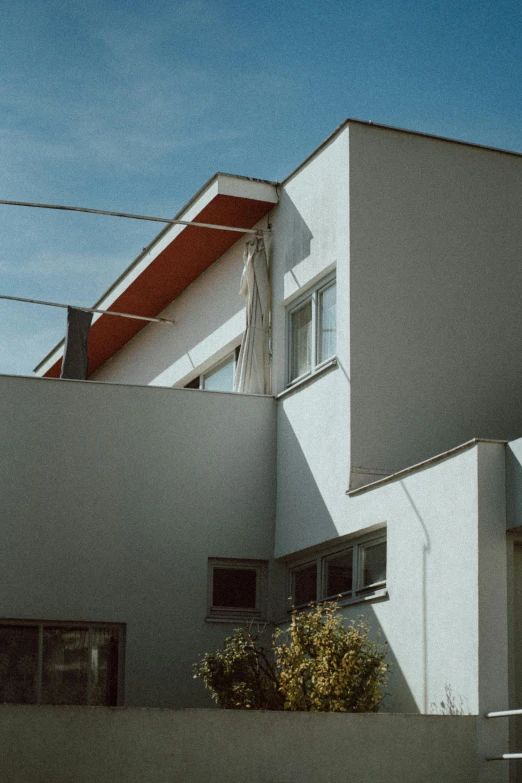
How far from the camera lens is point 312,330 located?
15.5 m

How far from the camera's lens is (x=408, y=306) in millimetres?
14445

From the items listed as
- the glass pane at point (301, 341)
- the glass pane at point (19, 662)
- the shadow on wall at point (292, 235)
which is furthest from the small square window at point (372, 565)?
the shadow on wall at point (292, 235)

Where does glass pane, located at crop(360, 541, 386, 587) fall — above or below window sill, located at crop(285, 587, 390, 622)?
above

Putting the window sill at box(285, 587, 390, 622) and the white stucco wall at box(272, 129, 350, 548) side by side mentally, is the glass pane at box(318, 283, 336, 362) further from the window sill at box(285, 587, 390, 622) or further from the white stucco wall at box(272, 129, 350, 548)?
the window sill at box(285, 587, 390, 622)

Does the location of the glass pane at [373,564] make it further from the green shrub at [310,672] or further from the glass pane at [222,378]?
the glass pane at [222,378]

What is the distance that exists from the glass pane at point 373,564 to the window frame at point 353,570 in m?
0.02

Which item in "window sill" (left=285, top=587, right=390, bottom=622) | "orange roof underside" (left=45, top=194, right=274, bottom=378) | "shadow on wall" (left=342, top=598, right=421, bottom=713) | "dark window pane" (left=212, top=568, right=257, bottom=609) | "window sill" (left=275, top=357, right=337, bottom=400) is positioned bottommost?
"shadow on wall" (left=342, top=598, right=421, bottom=713)

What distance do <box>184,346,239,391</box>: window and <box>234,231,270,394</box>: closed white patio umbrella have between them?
111 centimetres

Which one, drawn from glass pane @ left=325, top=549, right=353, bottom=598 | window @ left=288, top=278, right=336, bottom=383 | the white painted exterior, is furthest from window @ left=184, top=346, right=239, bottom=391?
glass pane @ left=325, top=549, right=353, bottom=598

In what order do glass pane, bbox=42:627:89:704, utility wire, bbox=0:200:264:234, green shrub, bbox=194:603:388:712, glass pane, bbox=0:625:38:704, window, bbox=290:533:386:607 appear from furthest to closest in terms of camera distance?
utility wire, bbox=0:200:264:234, glass pane, bbox=42:627:89:704, glass pane, bbox=0:625:38:704, window, bbox=290:533:386:607, green shrub, bbox=194:603:388:712

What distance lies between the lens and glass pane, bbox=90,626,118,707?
14.5 m

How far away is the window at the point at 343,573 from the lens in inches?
525

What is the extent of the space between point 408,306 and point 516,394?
63.3 inches

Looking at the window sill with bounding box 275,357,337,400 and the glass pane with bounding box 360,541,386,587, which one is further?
the window sill with bounding box 275,357,337,400
